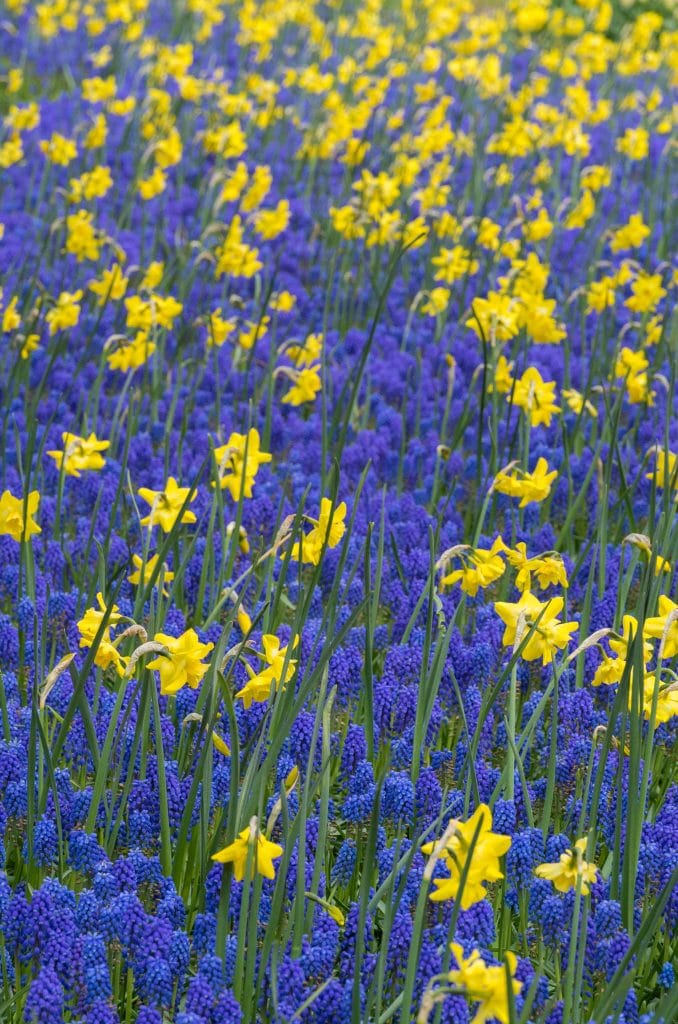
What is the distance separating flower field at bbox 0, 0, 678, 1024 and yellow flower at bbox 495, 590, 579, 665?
1cm

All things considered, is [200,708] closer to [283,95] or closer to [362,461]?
[362,461]

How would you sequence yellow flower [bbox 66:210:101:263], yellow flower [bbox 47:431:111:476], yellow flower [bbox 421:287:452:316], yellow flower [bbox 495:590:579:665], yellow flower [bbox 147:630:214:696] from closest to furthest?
1. yellow flower [bbox 147:630:214:696]
2. yellow flower [bbox 495:590:579:665]
3. yellow flower [bbox 47:431:111:476]
4. yellow flower [bbox 66:210:101:263]
5. yellow flower [bbox 421:287:452:316]

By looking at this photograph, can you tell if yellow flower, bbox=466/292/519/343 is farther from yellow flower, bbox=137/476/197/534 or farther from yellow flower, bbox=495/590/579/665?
yellow flower, bbox=495/590/579/665

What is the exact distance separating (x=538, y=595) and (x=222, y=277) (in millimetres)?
3494

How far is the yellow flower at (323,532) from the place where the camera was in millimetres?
Result: 2818

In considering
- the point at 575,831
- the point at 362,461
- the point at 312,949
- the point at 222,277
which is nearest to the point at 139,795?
the point at 312,949

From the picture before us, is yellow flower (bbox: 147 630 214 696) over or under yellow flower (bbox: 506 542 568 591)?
under

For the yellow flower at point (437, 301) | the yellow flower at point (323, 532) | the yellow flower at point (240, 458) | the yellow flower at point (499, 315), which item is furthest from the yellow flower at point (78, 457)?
the yellow flower at point (437, 301)

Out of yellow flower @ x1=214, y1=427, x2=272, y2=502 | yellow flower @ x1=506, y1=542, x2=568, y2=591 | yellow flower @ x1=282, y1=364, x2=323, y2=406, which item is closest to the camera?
yellow flower @ x1=506, y1=542, x2=568, y2=591

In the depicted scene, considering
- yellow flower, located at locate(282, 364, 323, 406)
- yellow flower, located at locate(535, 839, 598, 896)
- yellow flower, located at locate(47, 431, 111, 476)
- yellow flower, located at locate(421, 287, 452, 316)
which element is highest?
yellow flower, located at locate(421, 287, 452, 316)

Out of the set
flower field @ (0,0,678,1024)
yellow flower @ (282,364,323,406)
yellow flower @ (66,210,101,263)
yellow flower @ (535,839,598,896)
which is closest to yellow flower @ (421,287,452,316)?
flower field @ (0,0,678,1024)

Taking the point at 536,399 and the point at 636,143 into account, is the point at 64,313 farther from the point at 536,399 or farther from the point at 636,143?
the point at 636,143

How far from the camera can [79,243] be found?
18.3ft

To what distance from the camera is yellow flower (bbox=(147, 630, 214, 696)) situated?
244 centimetres
